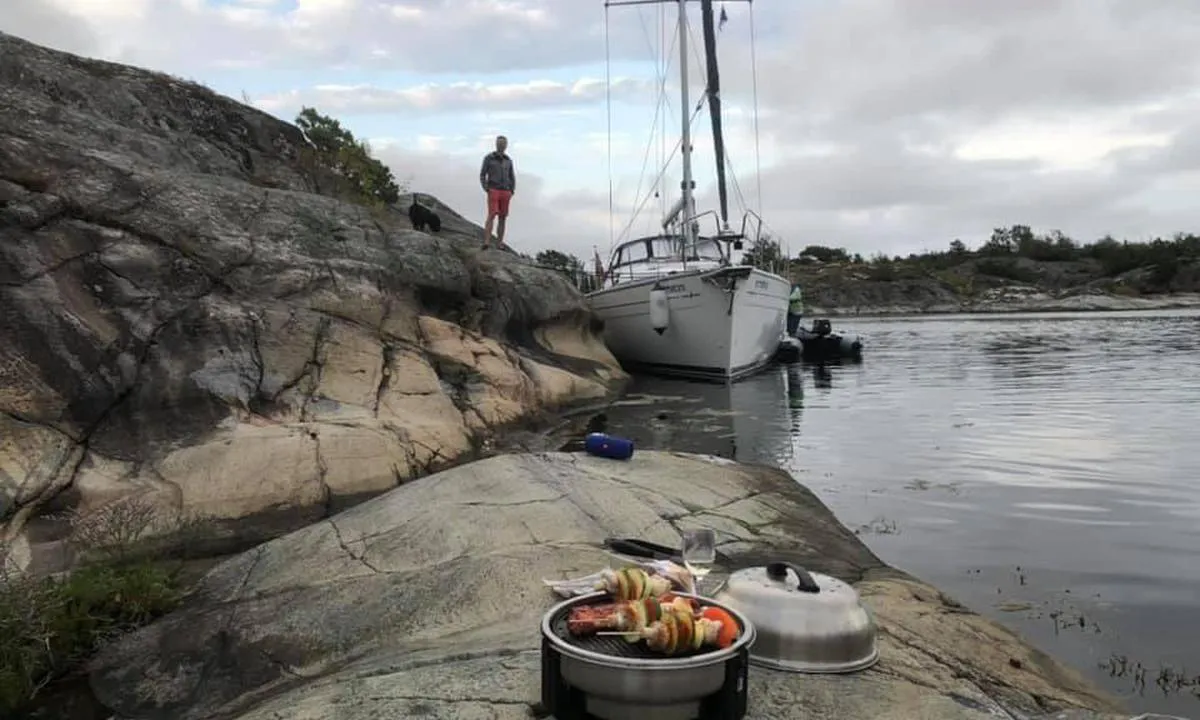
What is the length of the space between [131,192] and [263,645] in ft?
27.7

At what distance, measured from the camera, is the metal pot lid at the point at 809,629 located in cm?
426

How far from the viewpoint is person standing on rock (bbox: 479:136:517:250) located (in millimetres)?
18031

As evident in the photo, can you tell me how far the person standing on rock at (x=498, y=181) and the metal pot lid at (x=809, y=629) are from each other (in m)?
14.5

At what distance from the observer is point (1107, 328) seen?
137ft

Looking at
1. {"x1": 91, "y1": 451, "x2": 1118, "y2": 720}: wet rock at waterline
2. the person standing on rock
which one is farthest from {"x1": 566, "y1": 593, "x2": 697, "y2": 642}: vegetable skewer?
the person standing on rock

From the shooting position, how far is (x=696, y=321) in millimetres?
22281

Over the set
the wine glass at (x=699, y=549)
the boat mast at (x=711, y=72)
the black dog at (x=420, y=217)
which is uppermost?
the boat mast at (x=711, y=72)

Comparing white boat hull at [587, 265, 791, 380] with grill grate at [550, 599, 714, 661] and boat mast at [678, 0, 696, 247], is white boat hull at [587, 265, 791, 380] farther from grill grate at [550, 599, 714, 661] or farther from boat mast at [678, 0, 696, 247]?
grill grate at [550, 599, 714, 661]

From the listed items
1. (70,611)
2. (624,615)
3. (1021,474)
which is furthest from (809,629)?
(1021,474)

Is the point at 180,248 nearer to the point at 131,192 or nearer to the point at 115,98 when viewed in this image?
the point at 131,192

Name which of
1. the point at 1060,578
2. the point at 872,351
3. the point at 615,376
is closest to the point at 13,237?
the point at 1060,578

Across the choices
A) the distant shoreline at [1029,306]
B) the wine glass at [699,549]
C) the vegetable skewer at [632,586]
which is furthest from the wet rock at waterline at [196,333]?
the distant shoreline at [1029,306]

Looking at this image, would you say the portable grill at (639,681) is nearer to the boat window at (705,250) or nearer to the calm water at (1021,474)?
the calm water at (1021,474)

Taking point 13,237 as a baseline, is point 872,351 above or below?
below
